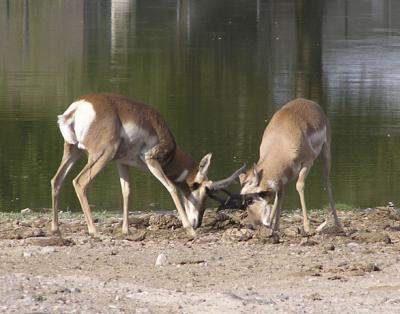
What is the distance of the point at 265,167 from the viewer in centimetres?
1436

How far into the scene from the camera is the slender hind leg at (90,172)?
14047 millimetres

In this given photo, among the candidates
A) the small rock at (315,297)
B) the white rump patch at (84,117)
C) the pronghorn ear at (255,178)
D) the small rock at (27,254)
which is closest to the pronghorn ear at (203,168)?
the pronghorn ear at (255,178)

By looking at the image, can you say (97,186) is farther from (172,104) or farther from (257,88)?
(257,88)

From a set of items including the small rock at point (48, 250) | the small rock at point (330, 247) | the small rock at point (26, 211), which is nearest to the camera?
the small rock at point (48, 250)

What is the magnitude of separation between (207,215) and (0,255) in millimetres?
3794

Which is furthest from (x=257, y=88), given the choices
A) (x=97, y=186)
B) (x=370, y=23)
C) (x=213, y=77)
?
(x=370, y=23)

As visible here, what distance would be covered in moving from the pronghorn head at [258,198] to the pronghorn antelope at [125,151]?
8.1 inches

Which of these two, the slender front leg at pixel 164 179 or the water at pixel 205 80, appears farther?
the water at pixel 205 80

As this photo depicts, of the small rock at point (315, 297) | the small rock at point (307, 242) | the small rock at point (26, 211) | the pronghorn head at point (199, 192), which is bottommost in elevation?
the small rock at point (26, 211)

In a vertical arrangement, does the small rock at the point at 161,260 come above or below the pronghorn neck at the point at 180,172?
below

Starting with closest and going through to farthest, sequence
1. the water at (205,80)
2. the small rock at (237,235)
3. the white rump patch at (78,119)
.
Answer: the small rock at (237,235)
the white rump patch at (78,119)
the water at (205,80)

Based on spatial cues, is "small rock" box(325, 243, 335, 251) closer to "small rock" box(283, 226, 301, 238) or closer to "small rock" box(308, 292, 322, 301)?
"small rock" box(283, 226, 301, 238)

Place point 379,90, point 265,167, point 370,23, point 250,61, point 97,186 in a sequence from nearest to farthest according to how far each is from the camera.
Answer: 1. point 265,167
2. point 97,186
3. point 379,90
4. point 250,61
5. point 370,23

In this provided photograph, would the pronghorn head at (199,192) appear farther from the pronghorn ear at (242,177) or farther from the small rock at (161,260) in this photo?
the small rock at (161,260)
